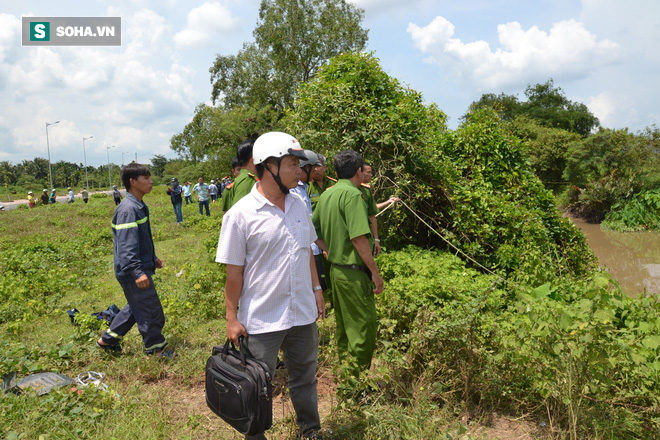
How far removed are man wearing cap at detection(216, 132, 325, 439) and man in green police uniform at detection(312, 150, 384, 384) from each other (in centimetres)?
A: 76

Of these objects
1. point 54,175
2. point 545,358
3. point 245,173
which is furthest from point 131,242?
point 54,175

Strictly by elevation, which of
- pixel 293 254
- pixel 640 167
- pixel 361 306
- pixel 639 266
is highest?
pixel 640 167

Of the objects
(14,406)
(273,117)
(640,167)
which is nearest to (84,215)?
(273,117)

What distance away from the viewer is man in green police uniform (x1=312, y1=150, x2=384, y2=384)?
3326 mm

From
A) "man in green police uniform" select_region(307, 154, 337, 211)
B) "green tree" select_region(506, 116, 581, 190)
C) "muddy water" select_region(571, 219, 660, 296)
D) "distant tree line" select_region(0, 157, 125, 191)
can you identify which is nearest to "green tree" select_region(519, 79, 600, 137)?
"green tree" select_region(506, 116, 581, 190)

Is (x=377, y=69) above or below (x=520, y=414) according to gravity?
above

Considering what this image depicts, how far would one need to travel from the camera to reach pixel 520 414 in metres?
3.21

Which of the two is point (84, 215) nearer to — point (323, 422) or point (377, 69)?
point (377, 69)

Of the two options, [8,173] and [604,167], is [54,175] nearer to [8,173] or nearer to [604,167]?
[8,173]

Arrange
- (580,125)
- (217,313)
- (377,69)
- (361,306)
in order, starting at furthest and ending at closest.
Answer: (580,125), (377,69), (217,313), (361,306)

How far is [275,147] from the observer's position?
2518mm

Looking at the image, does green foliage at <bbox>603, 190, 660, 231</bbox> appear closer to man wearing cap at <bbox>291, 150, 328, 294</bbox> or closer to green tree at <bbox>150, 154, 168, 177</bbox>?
man wearing cap at <bbox>291, 150, 328, 294</bbox>

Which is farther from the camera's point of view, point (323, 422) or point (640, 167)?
point (640, 167)

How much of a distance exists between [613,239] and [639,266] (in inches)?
167
